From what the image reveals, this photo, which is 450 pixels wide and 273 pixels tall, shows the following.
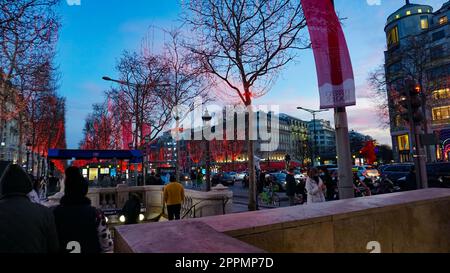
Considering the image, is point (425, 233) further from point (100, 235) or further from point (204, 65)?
point (204, 65)

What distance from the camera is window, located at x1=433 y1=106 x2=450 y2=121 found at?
50.6m

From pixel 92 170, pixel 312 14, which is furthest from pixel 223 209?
pixel 92 170

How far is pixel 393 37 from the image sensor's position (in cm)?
6125

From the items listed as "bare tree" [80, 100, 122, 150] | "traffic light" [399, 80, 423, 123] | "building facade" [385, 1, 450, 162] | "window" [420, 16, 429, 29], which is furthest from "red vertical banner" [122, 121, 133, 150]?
"window" [420, 16, 429, 29]

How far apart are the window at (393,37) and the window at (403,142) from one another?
17.9 metres

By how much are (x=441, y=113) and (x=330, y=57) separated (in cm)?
5571

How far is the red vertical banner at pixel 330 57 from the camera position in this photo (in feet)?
22.5

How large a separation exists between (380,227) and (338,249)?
828 mm

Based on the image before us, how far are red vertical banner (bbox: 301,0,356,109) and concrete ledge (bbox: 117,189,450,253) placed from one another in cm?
272

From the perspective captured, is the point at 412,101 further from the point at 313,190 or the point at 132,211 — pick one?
the point at 132,211

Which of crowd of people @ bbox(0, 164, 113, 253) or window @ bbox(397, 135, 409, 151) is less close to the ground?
window @ bbox(397, 135, 409, 151)

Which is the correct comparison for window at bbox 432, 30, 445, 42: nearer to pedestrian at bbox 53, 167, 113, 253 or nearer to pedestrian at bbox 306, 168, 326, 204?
pedestrian at bbox 306, 168, 326, 204

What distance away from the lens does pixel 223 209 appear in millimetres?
10672
